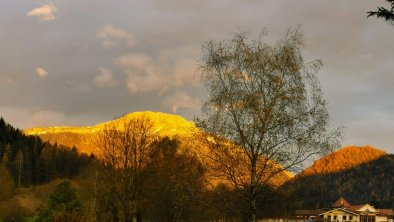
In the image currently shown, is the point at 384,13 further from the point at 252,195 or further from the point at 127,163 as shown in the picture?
the point at 127,163

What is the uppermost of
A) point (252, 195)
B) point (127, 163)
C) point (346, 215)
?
point (127, 163)

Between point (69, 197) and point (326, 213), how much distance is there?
105810mm

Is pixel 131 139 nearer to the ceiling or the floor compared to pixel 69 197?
nearer to the ceiling

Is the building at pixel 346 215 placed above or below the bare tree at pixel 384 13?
below

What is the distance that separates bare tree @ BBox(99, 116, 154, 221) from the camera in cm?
4547

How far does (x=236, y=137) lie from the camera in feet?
85.2

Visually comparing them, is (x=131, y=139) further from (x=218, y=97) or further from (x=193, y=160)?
(x=218, y=97)

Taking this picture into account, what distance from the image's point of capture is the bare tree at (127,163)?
149 ft

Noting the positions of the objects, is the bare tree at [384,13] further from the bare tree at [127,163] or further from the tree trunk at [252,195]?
the bare tree at [127,163]

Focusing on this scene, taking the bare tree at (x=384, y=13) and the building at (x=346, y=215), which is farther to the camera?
the building at (x=346, y=215)

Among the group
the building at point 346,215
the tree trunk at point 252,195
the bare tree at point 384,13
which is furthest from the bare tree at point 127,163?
the building at point 346,215

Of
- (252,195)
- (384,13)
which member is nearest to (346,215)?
(252,195)

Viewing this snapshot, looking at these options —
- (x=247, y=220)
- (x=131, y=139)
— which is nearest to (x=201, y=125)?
(x=247, y=220)

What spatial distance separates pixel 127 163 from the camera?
154 feet
